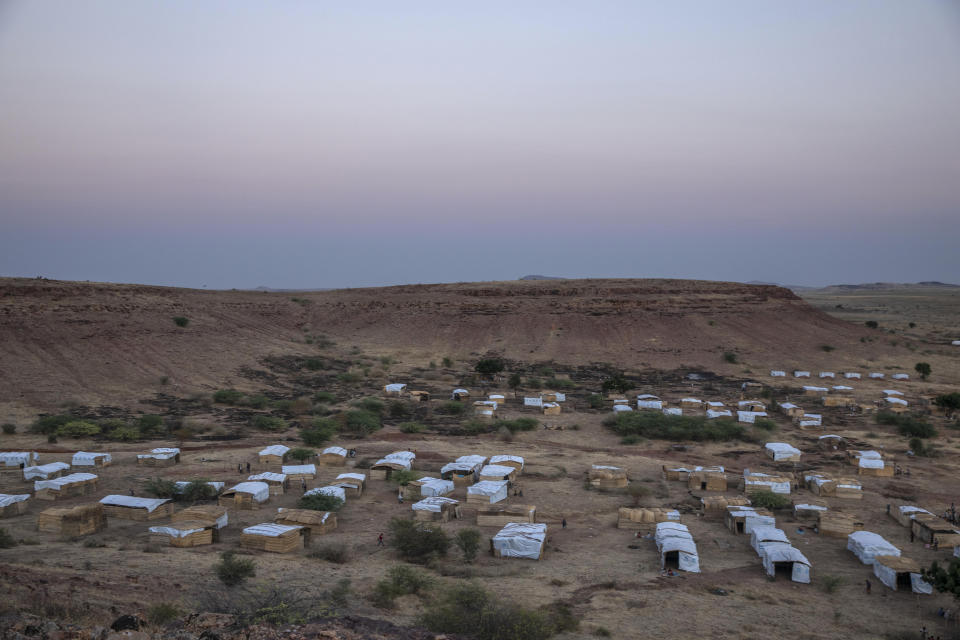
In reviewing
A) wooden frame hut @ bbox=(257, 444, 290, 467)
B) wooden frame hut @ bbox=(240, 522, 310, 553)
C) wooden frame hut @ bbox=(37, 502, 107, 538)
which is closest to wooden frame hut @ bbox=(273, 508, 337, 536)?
wooden frame hut @ bbox=(240, 522, 310, 553)

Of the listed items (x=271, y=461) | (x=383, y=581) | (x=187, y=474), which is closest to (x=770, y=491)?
(x=383, y=581)

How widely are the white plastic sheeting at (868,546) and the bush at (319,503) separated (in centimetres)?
1585

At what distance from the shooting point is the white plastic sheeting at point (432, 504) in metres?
19.5

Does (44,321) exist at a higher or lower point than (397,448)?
higher

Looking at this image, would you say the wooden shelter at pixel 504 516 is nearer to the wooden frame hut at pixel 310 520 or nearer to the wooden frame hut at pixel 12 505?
the wooden frame hut at pixel 310 520

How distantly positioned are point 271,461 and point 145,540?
8.38 meters

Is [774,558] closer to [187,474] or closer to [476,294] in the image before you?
[187,474]

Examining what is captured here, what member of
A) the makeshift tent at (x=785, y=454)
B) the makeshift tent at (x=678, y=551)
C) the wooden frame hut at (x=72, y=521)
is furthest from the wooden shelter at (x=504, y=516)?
the makeshift tent at (x=785, y=454)

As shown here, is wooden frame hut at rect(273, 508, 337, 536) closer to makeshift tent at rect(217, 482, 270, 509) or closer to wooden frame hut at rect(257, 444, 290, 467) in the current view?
makeshift tent at rect(217, 482, 270, 509)

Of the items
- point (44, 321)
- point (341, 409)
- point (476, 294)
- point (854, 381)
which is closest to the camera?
point (341, 409)

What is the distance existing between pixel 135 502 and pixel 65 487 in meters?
3.54

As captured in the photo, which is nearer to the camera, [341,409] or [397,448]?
[397,448]

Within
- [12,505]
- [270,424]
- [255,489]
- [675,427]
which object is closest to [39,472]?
[12,505]

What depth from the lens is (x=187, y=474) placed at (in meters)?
23.3
